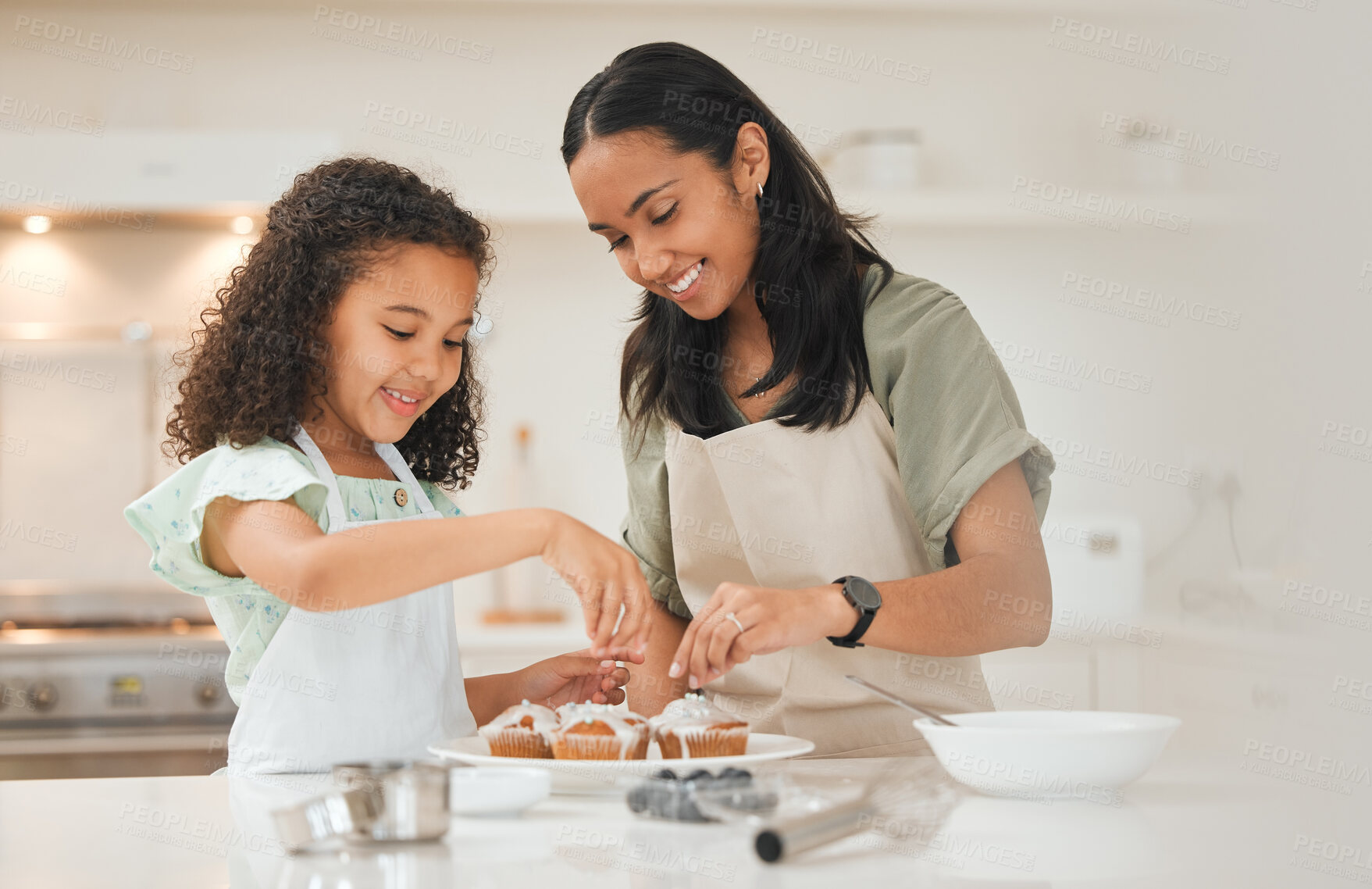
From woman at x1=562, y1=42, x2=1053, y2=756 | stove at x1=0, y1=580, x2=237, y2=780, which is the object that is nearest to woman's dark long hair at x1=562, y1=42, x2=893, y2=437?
woman at x1=562, y1=42, x2=1053, y2=756

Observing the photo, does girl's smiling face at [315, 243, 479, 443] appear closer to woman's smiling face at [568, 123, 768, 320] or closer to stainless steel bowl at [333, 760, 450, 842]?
woman's smiling face at [568, 123, 768, 320]

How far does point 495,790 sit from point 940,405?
638 millimetres

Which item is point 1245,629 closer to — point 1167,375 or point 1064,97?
point 1167,375

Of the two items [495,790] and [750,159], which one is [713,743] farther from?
[750,159]

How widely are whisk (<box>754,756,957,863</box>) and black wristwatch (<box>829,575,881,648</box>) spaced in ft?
0.39

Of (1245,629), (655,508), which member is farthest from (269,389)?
(1245,629)

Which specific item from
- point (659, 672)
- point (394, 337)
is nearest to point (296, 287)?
→ point (394, 337)

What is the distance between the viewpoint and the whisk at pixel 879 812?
2.07ft

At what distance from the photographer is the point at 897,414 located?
1177 mm

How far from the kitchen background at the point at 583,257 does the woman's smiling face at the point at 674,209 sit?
1297 mm

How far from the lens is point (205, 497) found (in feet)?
3.14

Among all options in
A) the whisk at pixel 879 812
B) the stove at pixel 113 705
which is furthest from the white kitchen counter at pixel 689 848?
the stove at pixel 113 705

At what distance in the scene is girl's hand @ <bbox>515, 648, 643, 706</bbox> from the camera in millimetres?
1196

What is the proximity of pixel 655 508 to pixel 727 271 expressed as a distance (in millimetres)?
320
